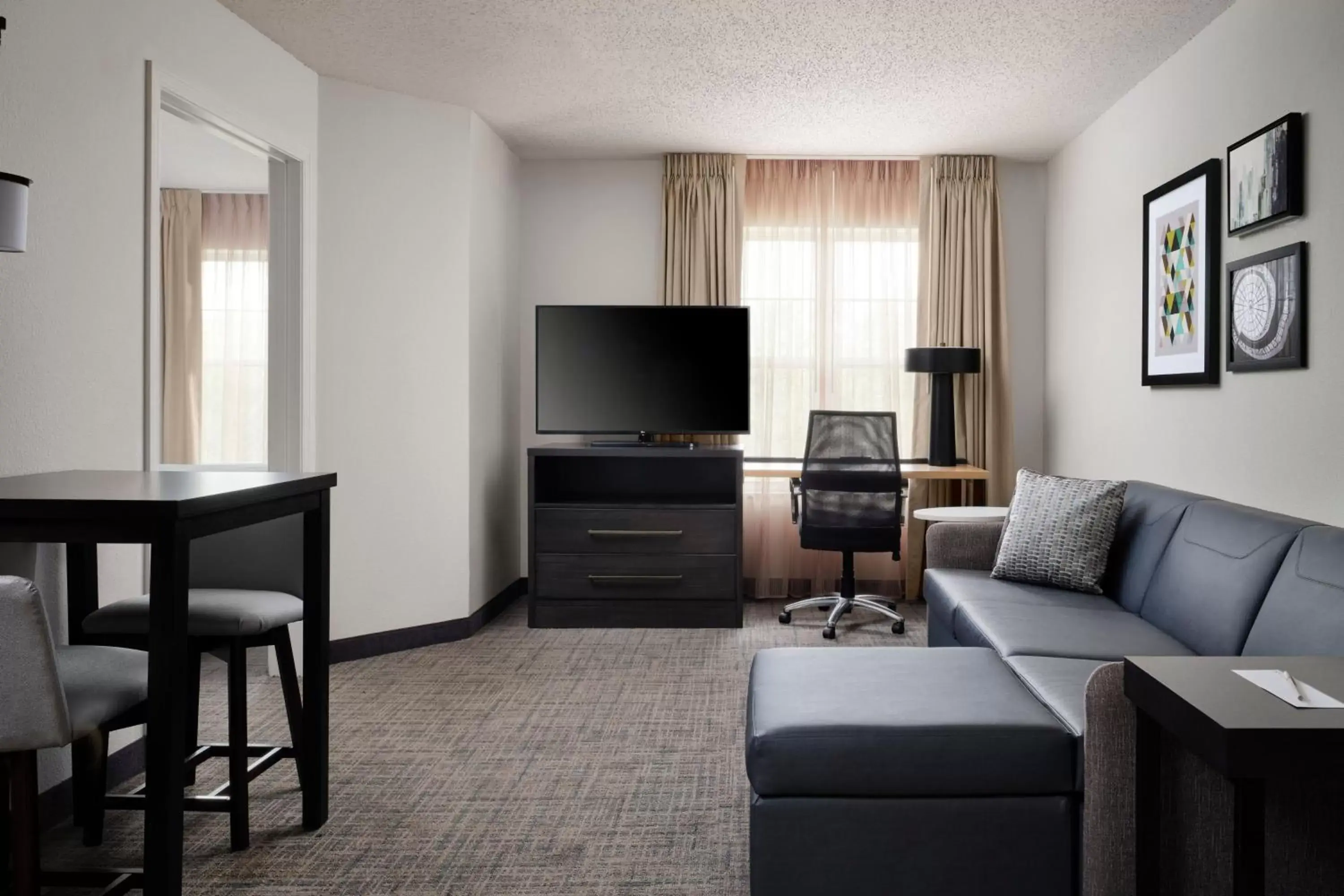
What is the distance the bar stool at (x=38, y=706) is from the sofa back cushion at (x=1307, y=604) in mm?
2415

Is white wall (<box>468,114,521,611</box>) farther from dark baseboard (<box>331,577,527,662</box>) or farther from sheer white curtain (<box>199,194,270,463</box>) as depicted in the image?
sheer white curtain (<box>199,194,270,463</box>)

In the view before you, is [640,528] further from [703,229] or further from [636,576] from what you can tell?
[703,229]

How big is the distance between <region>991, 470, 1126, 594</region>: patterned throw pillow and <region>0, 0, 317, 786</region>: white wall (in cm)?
295

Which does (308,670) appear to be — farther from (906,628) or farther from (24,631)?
(906,628)

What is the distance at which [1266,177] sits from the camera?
10.2ft

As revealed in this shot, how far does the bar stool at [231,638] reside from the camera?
2.35m

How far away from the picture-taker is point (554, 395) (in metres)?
5.23

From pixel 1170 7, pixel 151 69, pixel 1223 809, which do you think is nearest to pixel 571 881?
pixel 1223 809

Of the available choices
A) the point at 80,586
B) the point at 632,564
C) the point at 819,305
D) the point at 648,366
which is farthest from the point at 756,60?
the point at 80,586

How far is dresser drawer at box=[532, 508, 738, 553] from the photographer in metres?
4.93

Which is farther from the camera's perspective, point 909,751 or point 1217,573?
point 1217,573

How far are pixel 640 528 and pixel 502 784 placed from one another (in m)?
2.18

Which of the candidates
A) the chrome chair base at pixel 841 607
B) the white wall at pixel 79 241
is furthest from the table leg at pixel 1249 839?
the chrome chair base at pixel 841 607

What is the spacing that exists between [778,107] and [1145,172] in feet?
5.42
